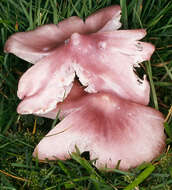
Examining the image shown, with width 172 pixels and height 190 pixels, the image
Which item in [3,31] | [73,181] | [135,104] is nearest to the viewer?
[73,181]

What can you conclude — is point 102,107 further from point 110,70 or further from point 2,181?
point 2,181

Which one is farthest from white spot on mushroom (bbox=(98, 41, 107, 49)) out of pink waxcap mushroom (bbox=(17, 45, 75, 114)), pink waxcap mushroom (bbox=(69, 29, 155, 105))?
pink waxcap mushroom (bbox=(17, 45, 75, 114))

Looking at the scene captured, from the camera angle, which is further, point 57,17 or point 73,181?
point 57,17

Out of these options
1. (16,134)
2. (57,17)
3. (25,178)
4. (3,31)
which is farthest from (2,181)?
(57,17)

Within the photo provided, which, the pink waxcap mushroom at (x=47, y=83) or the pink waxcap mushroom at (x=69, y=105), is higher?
the pink waxcap mushroom at (x=47, y=83)

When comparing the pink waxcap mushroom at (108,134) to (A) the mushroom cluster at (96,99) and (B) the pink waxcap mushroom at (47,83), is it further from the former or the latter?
(B) the pink waxcap mushroom at (47,83)

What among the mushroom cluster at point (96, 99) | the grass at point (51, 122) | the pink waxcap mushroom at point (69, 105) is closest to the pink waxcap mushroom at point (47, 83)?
the mushroom cluster at point (96, 99)

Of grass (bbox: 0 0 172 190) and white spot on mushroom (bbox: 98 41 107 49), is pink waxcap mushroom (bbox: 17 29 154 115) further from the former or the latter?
grass (bbox: 0 0 172 190)
